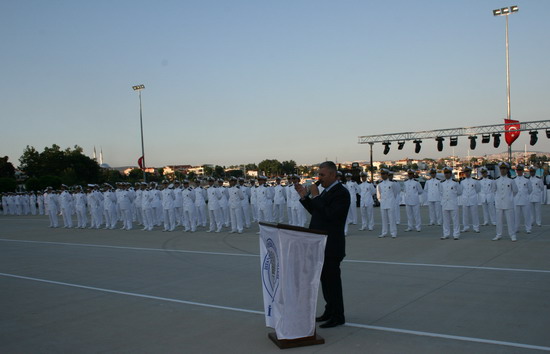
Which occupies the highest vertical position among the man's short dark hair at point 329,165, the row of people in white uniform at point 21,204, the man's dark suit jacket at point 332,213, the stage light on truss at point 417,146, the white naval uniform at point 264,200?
the stage light on truss at point 417,146

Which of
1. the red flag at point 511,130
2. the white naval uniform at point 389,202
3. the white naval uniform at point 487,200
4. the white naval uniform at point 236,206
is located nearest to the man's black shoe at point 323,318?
the white naval uniform at point 389,202

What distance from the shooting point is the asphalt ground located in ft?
16.0

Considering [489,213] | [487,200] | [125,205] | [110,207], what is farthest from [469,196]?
[110,207]

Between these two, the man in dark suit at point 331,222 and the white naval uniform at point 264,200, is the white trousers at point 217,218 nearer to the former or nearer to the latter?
the white naval uniform at point 264,200

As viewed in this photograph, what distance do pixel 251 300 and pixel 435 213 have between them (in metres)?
12.1

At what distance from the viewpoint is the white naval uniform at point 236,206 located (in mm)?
17188

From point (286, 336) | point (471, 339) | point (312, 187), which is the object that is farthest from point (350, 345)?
point (312, 187)

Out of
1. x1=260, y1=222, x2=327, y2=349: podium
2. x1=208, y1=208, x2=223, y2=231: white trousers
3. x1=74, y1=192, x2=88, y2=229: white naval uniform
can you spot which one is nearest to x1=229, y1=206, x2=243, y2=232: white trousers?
x1=208, y1=208, x2=223, y2=231: white trousers

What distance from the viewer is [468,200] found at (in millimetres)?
14562

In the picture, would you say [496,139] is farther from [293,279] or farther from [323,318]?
[293,279]

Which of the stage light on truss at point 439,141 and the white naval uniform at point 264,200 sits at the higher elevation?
the stage light on truss at point 439,141

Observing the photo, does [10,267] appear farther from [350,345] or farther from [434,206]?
[434,206]

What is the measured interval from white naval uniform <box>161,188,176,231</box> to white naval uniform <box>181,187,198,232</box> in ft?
2.24

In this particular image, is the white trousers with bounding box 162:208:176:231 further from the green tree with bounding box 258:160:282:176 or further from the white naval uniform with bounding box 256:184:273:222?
the green tree with bounding box 258:160:282:176
